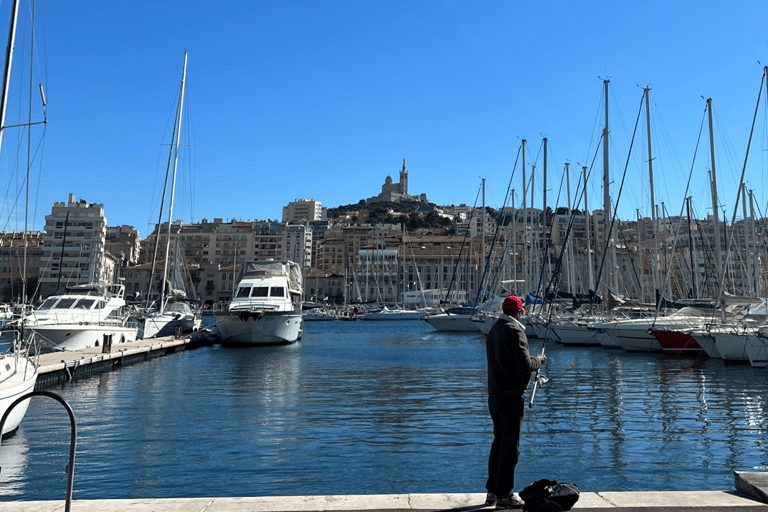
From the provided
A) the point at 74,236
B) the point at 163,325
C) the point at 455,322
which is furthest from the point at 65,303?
the point at 74,236

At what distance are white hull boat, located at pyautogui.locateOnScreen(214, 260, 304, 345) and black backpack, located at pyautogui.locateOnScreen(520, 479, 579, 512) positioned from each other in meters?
30.8

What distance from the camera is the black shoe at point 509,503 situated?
19.0 feet

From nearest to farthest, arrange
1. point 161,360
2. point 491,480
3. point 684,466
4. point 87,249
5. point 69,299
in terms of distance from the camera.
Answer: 1. point 491,480
2. point 684,466
3. point 161,360
4. point 69,299
5. point 87,249

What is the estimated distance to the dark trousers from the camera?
5973 millimetres

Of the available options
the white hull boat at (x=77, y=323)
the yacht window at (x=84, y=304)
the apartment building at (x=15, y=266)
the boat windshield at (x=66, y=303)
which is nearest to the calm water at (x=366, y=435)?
the white hull boat at (x=77, y=323)

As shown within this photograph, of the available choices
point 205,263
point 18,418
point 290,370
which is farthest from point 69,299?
point 205,263

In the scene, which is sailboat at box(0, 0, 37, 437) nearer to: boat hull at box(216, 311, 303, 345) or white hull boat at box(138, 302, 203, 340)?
boat hull at box(216, 311, 303, 345)

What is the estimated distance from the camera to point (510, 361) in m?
6.10

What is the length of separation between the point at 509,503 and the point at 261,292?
33.4 metres

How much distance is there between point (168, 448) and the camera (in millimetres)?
11070

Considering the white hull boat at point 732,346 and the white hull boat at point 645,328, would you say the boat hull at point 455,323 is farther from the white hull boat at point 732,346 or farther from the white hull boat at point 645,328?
the white hull boat at point 732,346

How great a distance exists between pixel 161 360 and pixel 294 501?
86.0ft

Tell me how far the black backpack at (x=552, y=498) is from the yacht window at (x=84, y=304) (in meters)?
31.1

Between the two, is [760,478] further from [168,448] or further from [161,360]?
[161,360]
